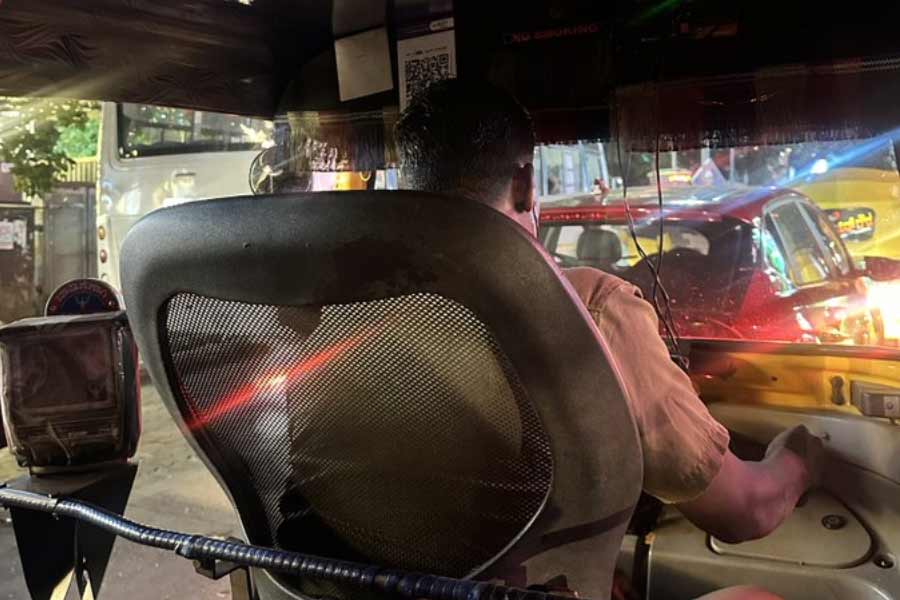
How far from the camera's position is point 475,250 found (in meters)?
0.94

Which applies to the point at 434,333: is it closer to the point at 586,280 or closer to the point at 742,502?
the point at 586,280

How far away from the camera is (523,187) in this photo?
4.42ft

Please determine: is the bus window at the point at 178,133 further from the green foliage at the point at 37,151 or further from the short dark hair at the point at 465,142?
the short dark hair at the point at 465,142

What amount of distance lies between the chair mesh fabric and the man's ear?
40 cm

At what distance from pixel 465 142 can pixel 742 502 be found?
869 millimetres

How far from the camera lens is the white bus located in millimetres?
8023

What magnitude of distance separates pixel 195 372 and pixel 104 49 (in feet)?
4.55

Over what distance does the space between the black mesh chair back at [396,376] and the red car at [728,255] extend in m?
2.32

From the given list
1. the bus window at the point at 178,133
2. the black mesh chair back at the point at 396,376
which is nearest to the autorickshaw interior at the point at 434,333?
the black mesh chair back at the point at 396,376

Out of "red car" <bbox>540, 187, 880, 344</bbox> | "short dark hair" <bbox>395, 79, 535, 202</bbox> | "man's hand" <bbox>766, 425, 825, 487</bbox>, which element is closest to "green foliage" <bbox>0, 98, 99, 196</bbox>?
"red car" <bbox>540, 187, 880, 344</bbox>

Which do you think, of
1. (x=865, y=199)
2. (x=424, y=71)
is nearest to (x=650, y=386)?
(x=424, y=71)

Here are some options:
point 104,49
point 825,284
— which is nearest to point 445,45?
point 104,49

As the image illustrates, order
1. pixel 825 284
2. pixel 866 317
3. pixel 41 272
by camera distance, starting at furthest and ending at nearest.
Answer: pixel 41 272, pixel 825 284, pixel 866 317

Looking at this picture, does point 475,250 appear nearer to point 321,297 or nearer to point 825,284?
point 321,297
